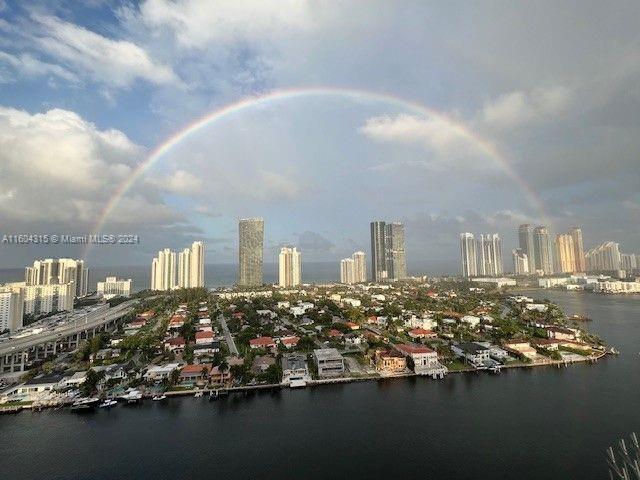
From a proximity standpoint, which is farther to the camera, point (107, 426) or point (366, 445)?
point (107, 426)

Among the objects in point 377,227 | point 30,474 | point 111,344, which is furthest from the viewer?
point 377,227

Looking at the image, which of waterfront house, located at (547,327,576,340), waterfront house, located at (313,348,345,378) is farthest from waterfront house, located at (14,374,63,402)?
waterfront house, located at (547,327,576,340)

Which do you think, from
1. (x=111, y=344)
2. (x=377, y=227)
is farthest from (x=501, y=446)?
(x=377, y=227)

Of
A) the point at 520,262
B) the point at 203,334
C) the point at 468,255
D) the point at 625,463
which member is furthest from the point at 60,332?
the point at 520,262

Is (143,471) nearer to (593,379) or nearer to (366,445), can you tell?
(366,445)

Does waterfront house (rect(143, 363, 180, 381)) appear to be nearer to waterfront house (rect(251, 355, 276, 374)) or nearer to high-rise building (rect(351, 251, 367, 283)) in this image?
waterfront house (rect(251, 355, 276, 374))

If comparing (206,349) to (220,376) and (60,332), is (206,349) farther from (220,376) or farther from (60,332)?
(60,332)

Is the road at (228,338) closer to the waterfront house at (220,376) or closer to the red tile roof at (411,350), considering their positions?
the waterfront house at (220,376)
